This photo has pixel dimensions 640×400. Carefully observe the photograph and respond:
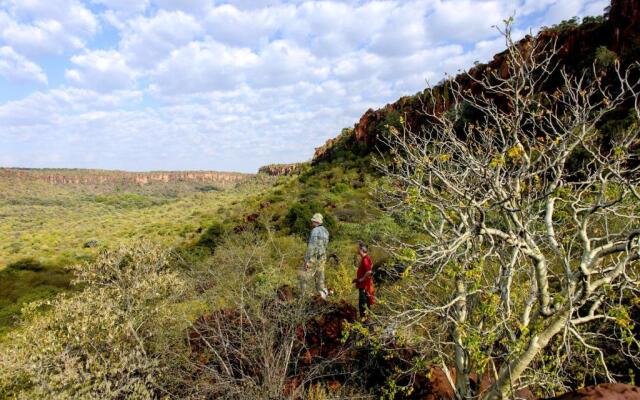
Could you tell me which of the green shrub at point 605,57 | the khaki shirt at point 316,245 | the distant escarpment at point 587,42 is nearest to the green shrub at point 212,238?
the distant escarpment at point 587,42

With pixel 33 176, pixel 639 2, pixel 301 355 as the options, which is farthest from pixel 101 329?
pixel 33 176

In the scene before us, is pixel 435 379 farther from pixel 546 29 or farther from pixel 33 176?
pixel 33 176

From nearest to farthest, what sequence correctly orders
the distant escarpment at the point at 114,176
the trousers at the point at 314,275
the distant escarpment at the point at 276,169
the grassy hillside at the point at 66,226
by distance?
1. the trousers at the point at 314,275
2. the grassy hillside at the point at 66,226
3. the distant escarpment at the point at 276,169
4. the distant escarpment at the point at 114,176

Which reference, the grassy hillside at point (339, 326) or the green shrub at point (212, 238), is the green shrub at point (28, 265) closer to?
the green shrub at point (212, 238)

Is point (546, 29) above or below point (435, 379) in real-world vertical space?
above

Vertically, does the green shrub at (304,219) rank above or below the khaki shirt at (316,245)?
below

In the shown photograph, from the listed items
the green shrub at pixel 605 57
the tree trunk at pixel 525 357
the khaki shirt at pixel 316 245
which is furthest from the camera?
the green shrub at pixel 605 57

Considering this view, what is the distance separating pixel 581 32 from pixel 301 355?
23.8 meters

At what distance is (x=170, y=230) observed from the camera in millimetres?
34438

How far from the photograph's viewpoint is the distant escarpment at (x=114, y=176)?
9665 cm

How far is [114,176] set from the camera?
110 m

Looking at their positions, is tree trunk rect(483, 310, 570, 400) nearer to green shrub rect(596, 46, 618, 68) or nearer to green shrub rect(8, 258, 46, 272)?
green shrub rect(596, 46, 618, 68)

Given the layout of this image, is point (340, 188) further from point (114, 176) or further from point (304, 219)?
point (114, 176)

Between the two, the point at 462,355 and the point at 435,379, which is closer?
the point at 462,355
